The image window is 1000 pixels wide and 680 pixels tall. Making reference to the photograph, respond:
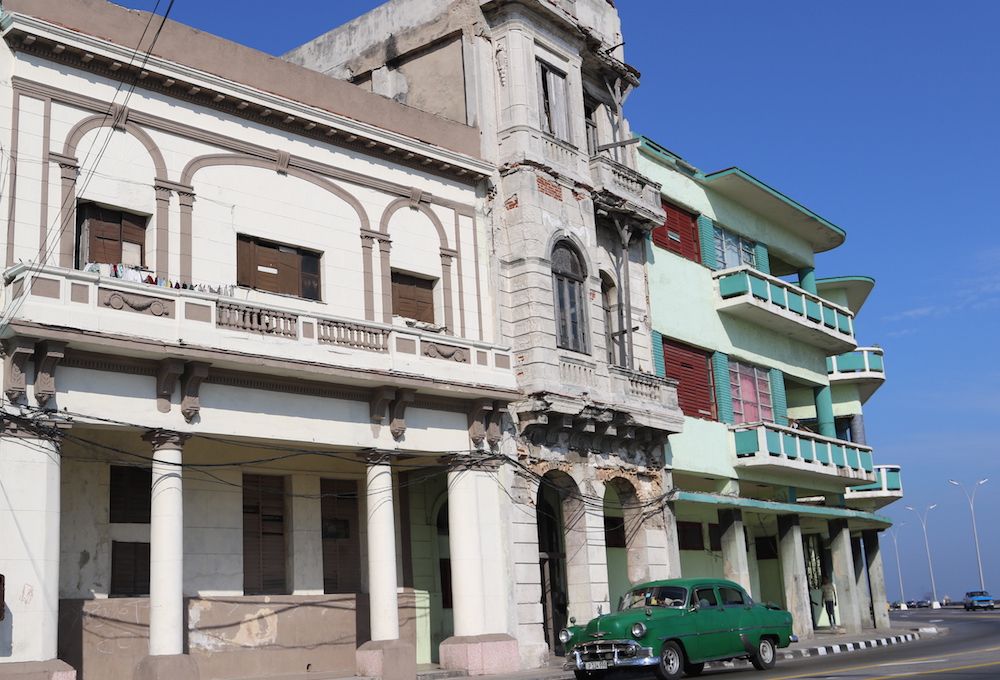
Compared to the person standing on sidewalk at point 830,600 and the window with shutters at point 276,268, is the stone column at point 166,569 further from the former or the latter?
the person standing on sidewalk at point 830,600

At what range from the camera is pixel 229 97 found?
64.4 feet

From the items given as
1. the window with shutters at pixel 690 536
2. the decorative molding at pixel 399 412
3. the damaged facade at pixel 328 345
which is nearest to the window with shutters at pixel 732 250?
the damaged facade at pixel 328 345

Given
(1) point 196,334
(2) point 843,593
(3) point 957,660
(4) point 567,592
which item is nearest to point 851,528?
(2) point 843,593

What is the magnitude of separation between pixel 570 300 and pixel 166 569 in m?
11.8

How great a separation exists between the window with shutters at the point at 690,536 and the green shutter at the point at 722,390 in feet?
11.5

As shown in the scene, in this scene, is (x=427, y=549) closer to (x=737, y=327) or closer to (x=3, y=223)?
(x=3, y=223)

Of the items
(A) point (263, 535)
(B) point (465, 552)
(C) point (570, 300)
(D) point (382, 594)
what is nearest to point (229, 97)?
(A) point (263, 535)

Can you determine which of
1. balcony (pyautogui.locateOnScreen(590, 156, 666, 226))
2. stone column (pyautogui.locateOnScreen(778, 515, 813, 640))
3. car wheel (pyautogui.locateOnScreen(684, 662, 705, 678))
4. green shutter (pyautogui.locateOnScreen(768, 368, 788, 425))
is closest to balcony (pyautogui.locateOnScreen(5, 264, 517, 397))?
balcony (pyautogui.locateOnScreen(590, 156, 666, 226))

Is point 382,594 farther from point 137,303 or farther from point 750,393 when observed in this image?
point 750,393

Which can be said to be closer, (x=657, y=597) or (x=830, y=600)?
(x=657, y=597)

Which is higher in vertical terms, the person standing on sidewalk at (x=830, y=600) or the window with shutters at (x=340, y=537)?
the window with shutters at (x=340, y=537)

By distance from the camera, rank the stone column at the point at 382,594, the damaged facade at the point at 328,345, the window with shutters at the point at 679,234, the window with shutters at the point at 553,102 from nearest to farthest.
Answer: the damaged facade at the point at 328,345 < the stone column at the point at 382,594 < the window with shutters at the point at 553,102 < the window with shutters at the point at 679,234

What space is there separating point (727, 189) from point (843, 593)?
555 inches

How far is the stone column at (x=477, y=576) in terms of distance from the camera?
21125 millimetres
